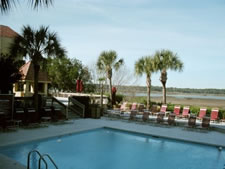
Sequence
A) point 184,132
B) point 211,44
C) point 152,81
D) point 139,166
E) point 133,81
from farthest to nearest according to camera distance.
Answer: point 133,81 < point 152,81 < point 211,44 < point 184,132 < point 139,166

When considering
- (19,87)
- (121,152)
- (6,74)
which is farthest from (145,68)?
(19,87)

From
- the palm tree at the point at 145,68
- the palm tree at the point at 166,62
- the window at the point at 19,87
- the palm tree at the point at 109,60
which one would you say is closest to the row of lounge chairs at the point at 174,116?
the palm tree at the point at 145,68

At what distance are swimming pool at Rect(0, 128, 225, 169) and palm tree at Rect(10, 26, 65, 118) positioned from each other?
4850mm

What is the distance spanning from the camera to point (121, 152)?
1032 cm

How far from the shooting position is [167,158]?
960 cm

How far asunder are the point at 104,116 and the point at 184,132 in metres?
7.63

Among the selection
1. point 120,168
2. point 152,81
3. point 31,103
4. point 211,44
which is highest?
point 211,44

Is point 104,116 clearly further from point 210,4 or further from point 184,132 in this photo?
point 210,4

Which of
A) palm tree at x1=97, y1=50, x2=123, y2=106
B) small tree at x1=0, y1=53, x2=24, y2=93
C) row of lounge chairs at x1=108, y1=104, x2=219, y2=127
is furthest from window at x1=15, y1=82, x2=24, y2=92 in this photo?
row of lounge chairs at x1=108, y1=104, x2=219, y2=127

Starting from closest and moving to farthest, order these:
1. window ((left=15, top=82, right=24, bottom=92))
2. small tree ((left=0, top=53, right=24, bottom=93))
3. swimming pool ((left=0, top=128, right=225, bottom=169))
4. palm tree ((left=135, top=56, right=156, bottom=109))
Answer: swimming pool ((left=0, top=128, right=225, bottom=169)) → small tree ((left=0, top=53, right=24, bottom=93)) → palm tree ((left=135, top=56, right=156, bottom=109)) → window ((left=15, top=82, right=24, bottom=92))

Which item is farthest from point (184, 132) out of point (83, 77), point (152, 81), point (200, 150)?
point (83, 77)

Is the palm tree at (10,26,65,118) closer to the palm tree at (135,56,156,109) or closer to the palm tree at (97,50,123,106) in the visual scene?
the palm tree at (135,56,156,109)

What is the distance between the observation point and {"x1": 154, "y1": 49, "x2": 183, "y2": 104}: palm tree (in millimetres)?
21062

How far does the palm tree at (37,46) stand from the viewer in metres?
14.1
